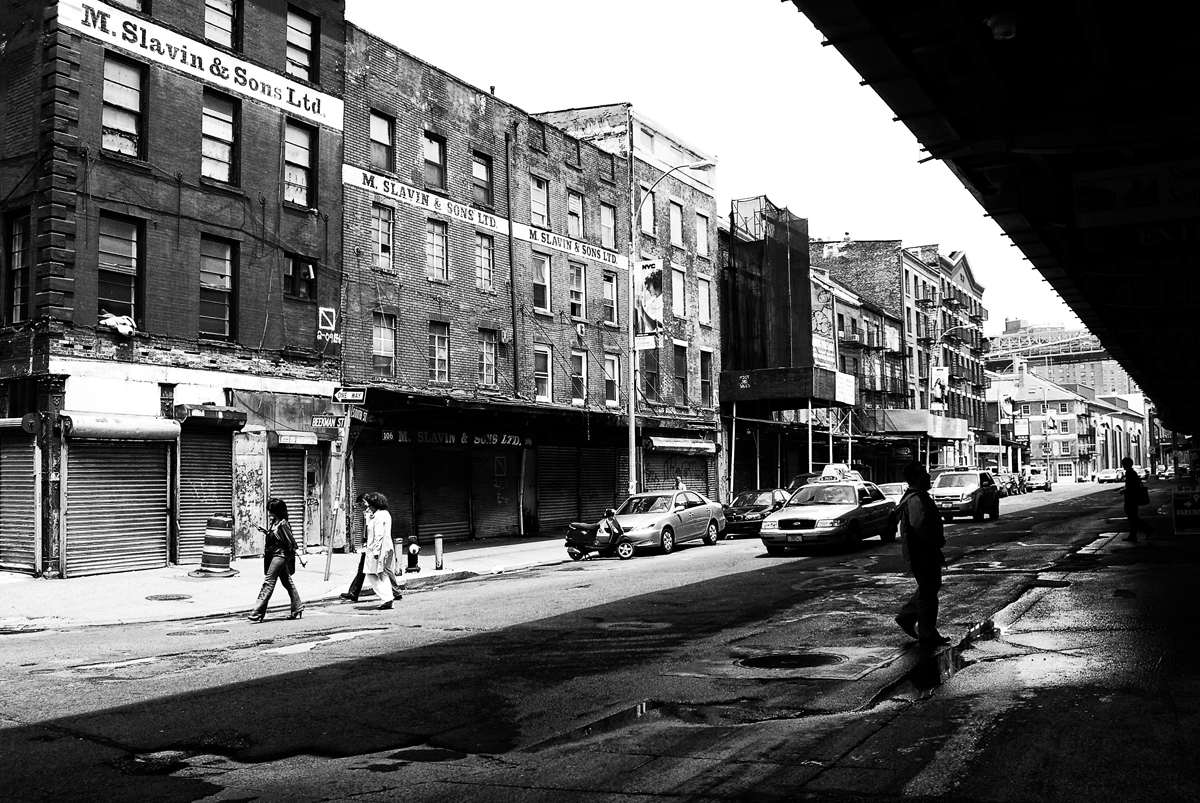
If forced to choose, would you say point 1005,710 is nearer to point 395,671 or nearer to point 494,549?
point 395,671

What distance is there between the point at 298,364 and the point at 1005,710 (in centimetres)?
1918

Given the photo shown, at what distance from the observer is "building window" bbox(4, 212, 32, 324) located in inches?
758

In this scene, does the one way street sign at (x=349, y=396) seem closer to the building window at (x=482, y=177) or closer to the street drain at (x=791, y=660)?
the building window at (x=482, y=177)

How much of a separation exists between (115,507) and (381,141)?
11927mm

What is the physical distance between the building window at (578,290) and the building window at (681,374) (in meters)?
6.79

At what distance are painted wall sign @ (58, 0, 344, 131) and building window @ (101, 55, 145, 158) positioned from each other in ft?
1.25

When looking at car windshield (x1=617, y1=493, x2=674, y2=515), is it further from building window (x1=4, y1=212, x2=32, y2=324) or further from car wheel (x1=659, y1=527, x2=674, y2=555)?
building window (x1=4, y1=212, x2=32, y2=324)

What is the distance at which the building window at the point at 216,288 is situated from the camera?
21.5 metres

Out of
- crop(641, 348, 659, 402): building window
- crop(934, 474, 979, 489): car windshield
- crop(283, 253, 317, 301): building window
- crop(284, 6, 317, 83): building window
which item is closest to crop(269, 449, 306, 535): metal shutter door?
crop(283, 253, 317, 301): building window

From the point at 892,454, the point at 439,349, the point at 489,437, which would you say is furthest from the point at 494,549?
the point at 892,454

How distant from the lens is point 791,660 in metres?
9.39

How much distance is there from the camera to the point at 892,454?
2625 inches

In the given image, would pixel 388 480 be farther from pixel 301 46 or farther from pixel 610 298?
pixel 610 298

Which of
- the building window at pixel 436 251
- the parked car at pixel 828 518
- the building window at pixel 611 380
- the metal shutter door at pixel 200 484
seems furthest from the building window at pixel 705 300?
the metal shutter door at pixel 200 484
